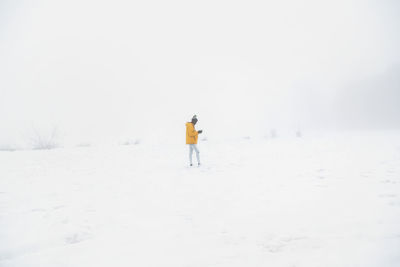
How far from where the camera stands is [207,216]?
4.16 m

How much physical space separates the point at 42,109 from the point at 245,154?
60807 mm

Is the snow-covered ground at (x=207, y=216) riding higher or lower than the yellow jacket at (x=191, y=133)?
lower

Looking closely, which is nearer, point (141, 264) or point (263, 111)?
point (141, 264)

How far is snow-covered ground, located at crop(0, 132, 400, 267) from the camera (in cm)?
287

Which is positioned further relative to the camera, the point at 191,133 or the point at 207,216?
the point at 191,133

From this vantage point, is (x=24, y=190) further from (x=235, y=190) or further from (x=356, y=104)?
(x=356, y=104)

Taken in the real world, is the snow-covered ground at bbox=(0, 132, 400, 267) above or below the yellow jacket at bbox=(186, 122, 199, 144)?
below

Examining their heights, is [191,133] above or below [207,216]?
above

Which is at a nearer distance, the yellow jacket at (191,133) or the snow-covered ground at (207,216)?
the snow-covered ground at (207,216)

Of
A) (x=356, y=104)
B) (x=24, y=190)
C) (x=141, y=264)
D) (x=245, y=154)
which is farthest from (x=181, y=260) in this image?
(x=356, y=104)

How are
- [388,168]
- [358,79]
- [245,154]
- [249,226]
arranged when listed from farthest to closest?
1. [358,79]
2. [245,154]
3. [388,168]
4. [249,226]

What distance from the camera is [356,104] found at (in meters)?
66.8

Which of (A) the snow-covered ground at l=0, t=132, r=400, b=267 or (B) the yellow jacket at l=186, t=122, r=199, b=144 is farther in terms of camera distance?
(B) the yellow jacket at l=186, t=122, r=199, b=144

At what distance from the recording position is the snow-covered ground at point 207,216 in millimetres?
2873
